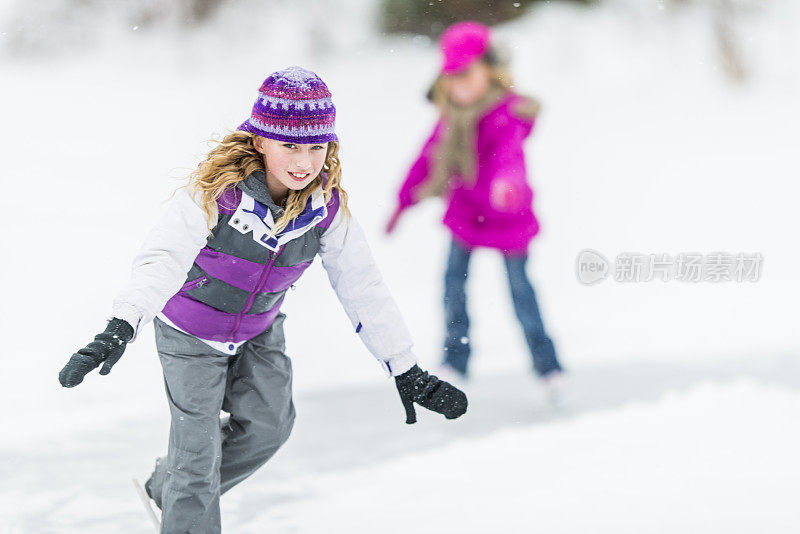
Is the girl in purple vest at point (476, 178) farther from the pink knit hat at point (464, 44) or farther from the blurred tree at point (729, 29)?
the blurred tree at point (729, 29)

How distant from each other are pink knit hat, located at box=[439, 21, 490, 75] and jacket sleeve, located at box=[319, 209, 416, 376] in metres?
1.37

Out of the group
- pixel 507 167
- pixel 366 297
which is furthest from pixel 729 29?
pixel 366 297

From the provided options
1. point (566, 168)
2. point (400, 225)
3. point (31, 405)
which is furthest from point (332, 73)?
point (31, 405)

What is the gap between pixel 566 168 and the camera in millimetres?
3465

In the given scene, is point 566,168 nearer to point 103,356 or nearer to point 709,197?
point 709,197

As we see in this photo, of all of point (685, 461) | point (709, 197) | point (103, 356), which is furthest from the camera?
point (709, 197)

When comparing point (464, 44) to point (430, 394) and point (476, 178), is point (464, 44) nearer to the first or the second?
point (476, 178)

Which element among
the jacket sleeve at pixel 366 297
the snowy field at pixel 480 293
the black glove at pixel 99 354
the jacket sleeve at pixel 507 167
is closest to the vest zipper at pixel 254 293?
the jacket sleeve at pixel 366 297

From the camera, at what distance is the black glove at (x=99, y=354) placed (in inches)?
54.3

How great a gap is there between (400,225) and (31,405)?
1352 millimetres

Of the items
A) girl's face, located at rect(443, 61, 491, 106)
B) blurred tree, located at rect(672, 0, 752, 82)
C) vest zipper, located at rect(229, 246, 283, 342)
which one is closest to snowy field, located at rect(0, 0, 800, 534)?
blurred tree, located at rect(672, 0, 752, 82)

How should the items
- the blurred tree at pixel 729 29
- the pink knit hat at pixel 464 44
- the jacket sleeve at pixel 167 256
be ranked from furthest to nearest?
the blurred tree at pixel 729 29
the pink knit hat at pixel 464 44
the jacket sleeve at pixel 167 256

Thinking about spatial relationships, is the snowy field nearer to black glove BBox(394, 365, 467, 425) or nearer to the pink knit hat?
the pink knit hat

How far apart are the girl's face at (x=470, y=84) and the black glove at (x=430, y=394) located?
137 cm
